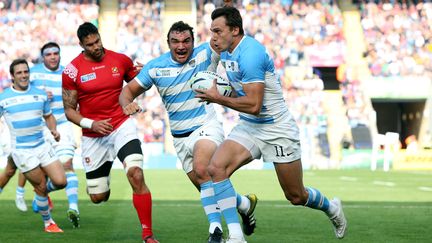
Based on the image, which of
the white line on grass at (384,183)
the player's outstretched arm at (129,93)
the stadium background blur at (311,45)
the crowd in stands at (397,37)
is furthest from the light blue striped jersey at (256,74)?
the crowd in stands at (397,37)

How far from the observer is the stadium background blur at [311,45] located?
107 ft

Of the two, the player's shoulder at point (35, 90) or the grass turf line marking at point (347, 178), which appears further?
the grass turf line marking at point (347, 178)

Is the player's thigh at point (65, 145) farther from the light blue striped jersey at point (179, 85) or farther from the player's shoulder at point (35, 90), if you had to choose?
the light blue striped jersey at point (179, 85)

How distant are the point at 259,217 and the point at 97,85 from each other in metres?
3.55

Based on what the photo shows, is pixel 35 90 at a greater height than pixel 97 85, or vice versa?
pixel 97 85

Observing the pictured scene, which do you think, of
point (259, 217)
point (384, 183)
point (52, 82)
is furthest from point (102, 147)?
point (384, 183)

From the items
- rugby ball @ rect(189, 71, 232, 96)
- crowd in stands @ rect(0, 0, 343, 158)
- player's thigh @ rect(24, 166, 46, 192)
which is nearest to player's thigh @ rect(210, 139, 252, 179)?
rugby ball @ rect(189, 71, 232, 96)

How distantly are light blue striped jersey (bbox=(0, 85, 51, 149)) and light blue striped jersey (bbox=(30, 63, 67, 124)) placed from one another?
163 centimetres

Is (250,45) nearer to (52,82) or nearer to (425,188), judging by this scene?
(52,82)

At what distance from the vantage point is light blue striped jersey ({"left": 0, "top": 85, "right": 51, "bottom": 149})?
11.1 meters

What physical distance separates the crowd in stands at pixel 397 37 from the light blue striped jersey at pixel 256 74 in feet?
87.8

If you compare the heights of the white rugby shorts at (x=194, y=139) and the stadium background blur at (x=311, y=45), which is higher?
the white rugby shorts at (x=194, y=139)

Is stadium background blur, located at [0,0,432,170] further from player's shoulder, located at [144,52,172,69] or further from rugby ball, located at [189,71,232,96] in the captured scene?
rugby ball, located at [189,71,232,96]

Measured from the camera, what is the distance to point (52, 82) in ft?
42.3
